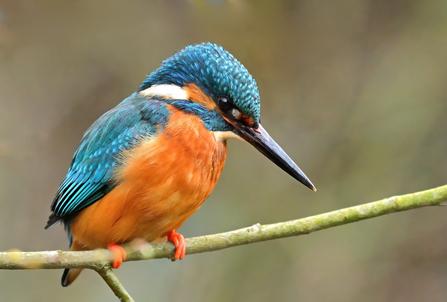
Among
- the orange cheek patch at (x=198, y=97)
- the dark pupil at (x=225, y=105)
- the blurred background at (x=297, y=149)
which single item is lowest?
the blurred background at (x=297, y=149)

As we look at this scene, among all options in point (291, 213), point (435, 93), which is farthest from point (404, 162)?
point (291, 213)

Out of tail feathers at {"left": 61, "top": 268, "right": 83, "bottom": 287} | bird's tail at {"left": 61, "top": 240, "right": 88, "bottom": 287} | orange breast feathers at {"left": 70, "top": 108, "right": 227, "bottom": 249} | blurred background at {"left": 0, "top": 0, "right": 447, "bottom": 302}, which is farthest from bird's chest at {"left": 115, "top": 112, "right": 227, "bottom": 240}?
blurred background at {"left": 0, "top": 0, "right": 447, "bottom": 302}

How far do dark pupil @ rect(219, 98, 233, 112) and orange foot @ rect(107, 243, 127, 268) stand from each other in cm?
69

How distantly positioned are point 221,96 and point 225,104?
0.04m

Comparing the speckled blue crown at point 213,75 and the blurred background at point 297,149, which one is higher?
the speckled blue crown at point 213,75

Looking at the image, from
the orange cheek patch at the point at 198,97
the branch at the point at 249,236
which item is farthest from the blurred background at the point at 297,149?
the branch at the point at 249,236

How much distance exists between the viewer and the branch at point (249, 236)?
1.34m

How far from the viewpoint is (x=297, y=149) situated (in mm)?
3363

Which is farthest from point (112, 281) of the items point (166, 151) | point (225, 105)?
point (225, 105)

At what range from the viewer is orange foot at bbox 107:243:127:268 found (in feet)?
5.51

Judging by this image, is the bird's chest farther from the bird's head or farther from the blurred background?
the blurred background

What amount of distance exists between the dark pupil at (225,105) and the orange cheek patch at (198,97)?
0.03 meters

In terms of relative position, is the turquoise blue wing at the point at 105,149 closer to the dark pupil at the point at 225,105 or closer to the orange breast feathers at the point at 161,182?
the orange breast feathers at the point at 161,182

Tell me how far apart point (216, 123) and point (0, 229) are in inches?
68.0
